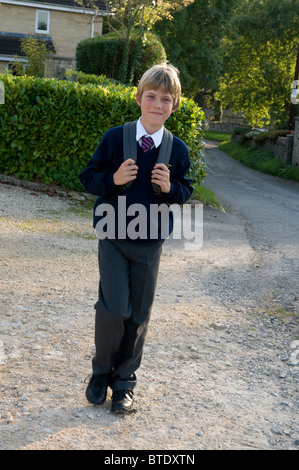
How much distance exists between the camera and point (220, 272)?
780 cm

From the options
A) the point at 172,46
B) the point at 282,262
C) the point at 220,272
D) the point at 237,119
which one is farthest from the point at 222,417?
the point at 237,119

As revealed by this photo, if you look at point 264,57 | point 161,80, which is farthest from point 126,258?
point 264,57

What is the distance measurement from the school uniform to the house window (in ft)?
108

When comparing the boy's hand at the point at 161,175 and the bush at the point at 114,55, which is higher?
the bush at the point at 114,55

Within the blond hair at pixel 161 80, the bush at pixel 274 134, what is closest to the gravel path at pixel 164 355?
the blond hair at pixel 161 80

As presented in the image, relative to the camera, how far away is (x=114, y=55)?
797 inches

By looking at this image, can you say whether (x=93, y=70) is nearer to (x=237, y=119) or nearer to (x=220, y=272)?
(x=220, y=272)

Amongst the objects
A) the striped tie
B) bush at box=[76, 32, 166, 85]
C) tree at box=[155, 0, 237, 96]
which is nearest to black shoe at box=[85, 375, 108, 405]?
the striped tie

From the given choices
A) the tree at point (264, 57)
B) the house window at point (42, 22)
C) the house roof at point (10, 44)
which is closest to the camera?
the house roof at point (10, 44)

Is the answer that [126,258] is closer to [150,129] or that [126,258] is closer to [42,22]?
[150,129]

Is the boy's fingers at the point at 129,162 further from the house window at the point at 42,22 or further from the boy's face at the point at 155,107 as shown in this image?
the house window at the point at 42,22

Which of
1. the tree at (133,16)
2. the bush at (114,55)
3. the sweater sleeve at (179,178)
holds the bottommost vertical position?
the sweater sleeve at (179,178)

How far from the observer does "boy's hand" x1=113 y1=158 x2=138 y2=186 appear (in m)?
3.31

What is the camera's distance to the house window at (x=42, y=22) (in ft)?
112
